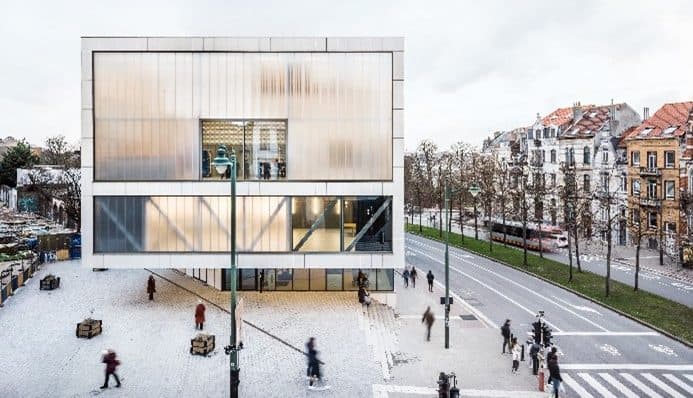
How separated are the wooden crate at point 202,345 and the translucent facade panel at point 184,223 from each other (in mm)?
7442

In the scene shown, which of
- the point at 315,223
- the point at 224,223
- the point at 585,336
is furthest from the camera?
the point at 315,223

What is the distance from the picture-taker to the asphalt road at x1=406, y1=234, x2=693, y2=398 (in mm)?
22359

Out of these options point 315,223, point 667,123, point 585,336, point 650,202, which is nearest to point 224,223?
point 315,223

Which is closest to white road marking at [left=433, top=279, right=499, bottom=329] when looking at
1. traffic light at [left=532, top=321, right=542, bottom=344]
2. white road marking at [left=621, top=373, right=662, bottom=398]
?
traffic light at [left=532, top=321, right=542, bottom=344]

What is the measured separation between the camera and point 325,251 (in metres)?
30.5

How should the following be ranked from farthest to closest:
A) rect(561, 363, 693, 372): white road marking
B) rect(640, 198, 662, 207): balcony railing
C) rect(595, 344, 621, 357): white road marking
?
rect(640, 198, 662, 207): balcony railing, rect(595, 344, 621, 357): white road marking, rect(561, 363, 693, 372): white road marking

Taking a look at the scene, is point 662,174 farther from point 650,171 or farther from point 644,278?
point 644,278

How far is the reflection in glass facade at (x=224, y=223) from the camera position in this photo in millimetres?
30031

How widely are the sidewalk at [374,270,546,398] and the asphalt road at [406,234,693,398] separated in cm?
111

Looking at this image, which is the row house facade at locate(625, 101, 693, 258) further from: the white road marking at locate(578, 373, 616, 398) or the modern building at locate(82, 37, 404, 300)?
the modern building at locate(82, 37, 404, 300)

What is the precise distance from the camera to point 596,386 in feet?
72.4

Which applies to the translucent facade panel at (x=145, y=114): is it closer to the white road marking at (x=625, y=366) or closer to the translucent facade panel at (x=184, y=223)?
the translucent facade panel at (x=184, y=223)

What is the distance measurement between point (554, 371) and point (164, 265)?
1950 cm

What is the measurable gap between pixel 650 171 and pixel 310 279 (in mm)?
37849
